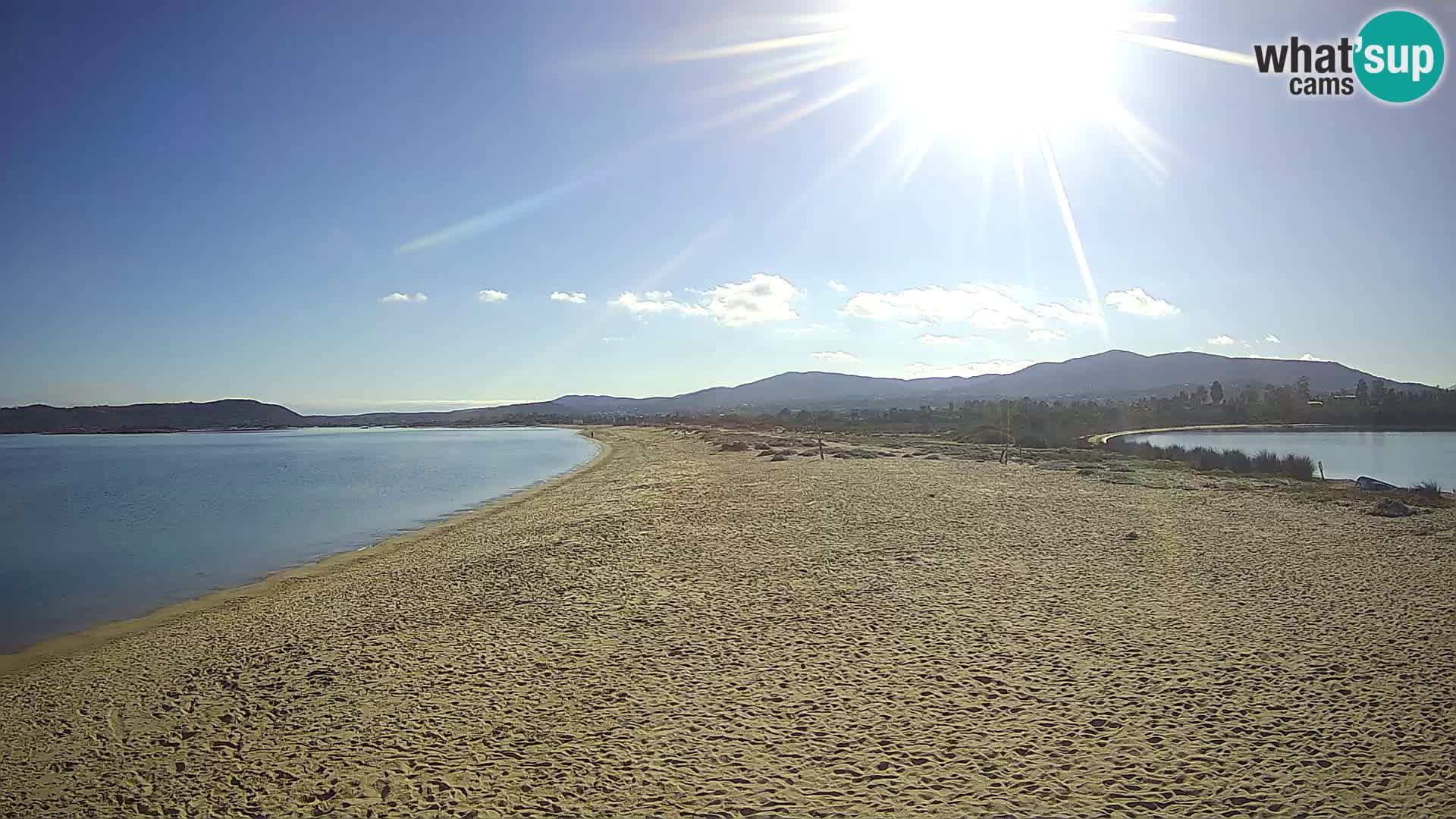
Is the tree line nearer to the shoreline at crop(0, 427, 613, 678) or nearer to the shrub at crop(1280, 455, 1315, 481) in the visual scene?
the shrub at crop(1280, 455, 1315, 481)

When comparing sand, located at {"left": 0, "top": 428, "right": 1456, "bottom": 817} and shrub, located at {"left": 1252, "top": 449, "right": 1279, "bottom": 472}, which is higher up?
shrub, located at {"left": 1252, "top": 449, "right": 1279, "bottom": 472}

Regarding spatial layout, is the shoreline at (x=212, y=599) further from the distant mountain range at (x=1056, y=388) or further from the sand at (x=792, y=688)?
the distant mountain range at (x=1056, y=388)

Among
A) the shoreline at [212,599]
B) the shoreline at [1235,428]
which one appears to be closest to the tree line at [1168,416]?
the shoreline at [1235,428]

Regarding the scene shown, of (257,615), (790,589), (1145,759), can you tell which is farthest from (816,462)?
(1145,759)

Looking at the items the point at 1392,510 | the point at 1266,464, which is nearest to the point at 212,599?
the point at 1392,510

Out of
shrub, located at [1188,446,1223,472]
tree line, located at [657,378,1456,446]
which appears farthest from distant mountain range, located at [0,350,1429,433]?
shrub, located at [1188,446,1223,472]

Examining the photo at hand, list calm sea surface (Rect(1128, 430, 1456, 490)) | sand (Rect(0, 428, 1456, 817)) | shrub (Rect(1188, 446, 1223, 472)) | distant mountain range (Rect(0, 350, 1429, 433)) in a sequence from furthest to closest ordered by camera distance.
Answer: distant mountain range (Rect(0, 350, 1429, 433)), calm sea surface (Rect(1128, 430, 1456, 490)), shrub (Rect(1188, 446, 1223, 472)), sand (Rect(0, 428, 1456, 817))

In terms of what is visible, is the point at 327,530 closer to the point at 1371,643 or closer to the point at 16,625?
the point at 16,625
